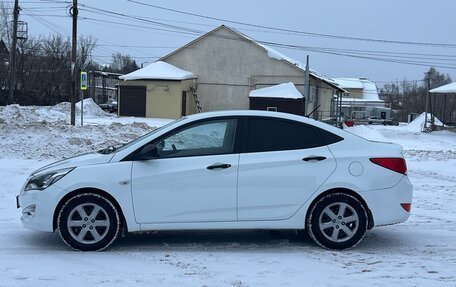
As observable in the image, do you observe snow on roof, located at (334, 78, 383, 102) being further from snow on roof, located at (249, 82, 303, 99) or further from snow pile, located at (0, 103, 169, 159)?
snow pile, located at (0, 103, 169, 159)

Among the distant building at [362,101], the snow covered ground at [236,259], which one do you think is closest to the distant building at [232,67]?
the snow covered ground at [236,259]

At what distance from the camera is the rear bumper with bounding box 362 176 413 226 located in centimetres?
613

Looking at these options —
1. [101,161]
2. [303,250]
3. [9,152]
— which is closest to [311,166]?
[303,250]

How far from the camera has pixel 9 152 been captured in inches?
559

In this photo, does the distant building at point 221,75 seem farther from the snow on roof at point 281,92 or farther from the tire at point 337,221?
the tire at point 337,221

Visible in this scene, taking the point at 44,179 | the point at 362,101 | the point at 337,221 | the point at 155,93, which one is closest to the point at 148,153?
the point at 44,179

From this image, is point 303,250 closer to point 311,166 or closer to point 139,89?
point 311,166

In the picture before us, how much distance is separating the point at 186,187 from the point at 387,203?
2377 millimetres

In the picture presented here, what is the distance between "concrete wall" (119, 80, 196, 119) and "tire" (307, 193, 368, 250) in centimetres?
3542

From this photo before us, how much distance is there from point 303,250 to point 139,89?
3729 centimetres

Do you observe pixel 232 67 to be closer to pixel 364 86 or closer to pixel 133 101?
pixel 133 101

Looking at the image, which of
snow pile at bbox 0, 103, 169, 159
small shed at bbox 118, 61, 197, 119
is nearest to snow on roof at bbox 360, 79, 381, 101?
small shed at bbox 118, 61, 197, 119

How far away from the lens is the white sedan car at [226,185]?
5.92m

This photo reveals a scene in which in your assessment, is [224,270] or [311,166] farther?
[311,166]
